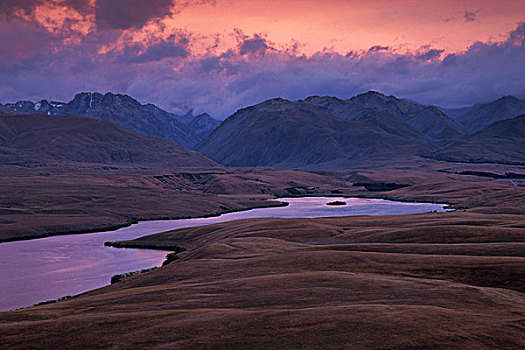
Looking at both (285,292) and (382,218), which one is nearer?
(285,292)

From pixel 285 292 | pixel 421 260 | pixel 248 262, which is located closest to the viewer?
pixel 285 292

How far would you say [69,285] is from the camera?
63.6 m

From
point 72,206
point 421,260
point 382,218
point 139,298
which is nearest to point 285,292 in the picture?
point 139,298

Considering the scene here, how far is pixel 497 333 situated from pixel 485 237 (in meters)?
41.0

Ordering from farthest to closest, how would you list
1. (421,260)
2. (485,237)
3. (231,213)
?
(231,213)
(485,237)
(421,260)

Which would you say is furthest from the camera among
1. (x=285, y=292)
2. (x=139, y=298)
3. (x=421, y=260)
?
(x=421, y=260)

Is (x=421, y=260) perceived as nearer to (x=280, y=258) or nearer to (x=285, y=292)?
(x=280, y=258)

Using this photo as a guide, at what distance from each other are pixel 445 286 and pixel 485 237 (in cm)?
2909

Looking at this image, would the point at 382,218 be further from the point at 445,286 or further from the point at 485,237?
the point at 445,286

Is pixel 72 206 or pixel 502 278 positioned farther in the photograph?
pixel 72 206

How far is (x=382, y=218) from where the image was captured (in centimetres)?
9500

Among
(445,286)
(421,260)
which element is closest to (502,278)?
(445,286)

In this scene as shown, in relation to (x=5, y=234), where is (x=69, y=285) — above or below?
below

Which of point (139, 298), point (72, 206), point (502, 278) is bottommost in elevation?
point (502, 278)
